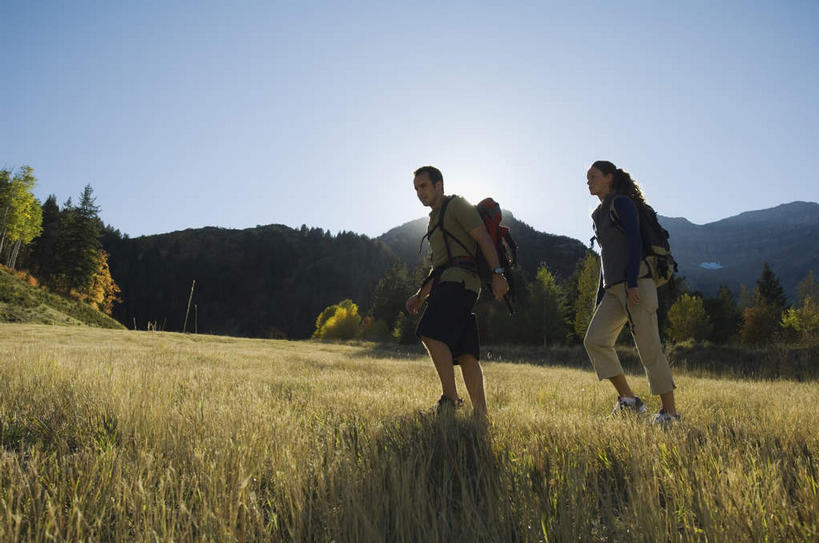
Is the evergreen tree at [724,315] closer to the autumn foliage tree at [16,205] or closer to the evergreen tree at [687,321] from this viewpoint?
the evergreen tree at [687,321]

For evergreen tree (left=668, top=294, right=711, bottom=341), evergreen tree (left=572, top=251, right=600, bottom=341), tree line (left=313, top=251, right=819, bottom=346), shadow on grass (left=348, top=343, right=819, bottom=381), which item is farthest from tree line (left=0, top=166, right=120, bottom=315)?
evergreen tree (left=668, top=294, right=711, bottom=341)

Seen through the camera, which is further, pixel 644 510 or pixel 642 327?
pixel 642 327

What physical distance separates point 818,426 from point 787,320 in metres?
59.1

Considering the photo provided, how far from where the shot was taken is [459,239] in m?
3.97

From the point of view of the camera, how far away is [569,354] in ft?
98.8

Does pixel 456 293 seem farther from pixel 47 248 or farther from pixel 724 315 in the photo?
pixel 47 248

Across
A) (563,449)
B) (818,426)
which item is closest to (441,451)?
(563,449)

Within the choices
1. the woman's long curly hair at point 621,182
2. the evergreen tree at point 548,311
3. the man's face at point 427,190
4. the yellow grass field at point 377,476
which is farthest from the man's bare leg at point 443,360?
the evergreen tree at point 548,311

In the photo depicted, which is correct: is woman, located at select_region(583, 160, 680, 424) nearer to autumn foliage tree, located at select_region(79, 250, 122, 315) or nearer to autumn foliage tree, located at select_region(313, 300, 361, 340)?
autumn foliage tree, located at select_region(79, 250, 122, 315)

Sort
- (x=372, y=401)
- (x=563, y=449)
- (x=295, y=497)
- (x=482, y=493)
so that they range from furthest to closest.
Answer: (x=372, y=401) → (x=563, y=449) → (x=482, y=493) → (x=295, y=497)

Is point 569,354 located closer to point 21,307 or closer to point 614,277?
point 614,277

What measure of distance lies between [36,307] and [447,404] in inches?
1721

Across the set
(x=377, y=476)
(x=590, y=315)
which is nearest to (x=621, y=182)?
(x=377, y=476)

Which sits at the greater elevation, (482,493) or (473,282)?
(473,282)
